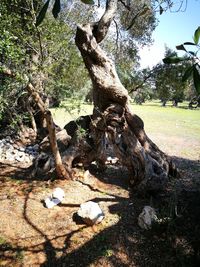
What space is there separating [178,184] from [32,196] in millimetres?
4385

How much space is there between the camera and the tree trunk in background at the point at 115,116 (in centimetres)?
782

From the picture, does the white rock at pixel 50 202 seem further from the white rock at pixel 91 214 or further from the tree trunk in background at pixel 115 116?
the tree trunk in background at pixel 115 116

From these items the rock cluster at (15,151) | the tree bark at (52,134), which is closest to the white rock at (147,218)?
the tree bark at (52,134)

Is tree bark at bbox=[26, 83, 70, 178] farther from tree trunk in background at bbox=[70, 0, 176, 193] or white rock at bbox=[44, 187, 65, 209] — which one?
tree trunk in background at bbox=[70, 0, 176, 193]

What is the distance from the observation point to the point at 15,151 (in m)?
12.0

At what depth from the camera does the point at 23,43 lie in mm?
8078

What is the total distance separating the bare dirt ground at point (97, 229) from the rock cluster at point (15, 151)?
3.07m

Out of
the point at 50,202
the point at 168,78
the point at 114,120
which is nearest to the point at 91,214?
the point at 50,202

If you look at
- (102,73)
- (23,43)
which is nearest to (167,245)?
(102,73)

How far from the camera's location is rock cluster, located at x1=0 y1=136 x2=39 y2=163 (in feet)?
37.4

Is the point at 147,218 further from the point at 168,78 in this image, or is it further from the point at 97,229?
the point at 168,78

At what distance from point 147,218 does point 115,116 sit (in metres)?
3.14

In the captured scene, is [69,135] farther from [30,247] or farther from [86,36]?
[30,247]

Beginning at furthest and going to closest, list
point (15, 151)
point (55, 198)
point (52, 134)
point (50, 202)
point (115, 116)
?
1. point (15, 151)
2. point (115, 116)
3. point (52, 134)
4. point (55, 198)
5. point (50, 202)
